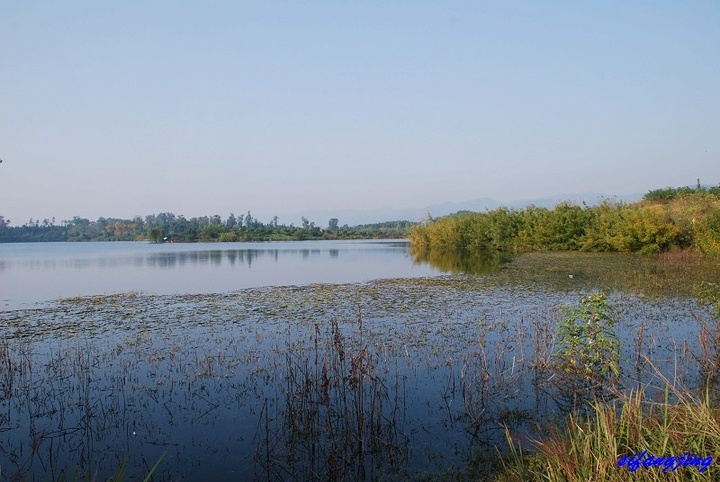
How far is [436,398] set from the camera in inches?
279

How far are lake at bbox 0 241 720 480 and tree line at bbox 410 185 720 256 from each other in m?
16.2

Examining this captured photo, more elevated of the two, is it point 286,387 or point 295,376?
point 295,376

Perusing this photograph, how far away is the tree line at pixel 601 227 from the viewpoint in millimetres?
30359

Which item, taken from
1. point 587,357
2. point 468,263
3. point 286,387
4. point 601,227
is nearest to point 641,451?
point 587,357

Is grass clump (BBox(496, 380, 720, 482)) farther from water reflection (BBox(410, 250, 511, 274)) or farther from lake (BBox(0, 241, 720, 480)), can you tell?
water reflection (BBox(410, 250, 511, 274))

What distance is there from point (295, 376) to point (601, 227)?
33.1 meters

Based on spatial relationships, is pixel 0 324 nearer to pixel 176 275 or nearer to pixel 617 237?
pixel 176 275

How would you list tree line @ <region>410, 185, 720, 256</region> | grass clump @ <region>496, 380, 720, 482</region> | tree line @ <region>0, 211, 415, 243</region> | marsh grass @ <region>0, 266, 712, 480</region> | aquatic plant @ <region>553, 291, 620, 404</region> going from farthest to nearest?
tree line @ <region>0, 211, 415, 243</region>, tree line @ <region>410, 185, 720, 256</region>, aquatic plant @ <region>553, 291, 620, 404</region>, marsh grass @ <region>0, 266, 712, 480</region>, grass clump @ <region>496, 380, 720, 482</region>

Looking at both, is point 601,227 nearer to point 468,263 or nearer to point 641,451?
point 468,263

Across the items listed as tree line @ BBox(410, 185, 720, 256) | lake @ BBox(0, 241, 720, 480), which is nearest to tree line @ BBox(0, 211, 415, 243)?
tree line @ BBox(410, 185, 720, 256)

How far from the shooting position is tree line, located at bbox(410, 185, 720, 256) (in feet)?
99.6

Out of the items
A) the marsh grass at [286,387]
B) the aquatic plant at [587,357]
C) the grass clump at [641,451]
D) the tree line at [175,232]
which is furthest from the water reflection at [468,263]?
the tree line at [175,232]

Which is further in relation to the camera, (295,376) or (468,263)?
(468,263)

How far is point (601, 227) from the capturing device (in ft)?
115
